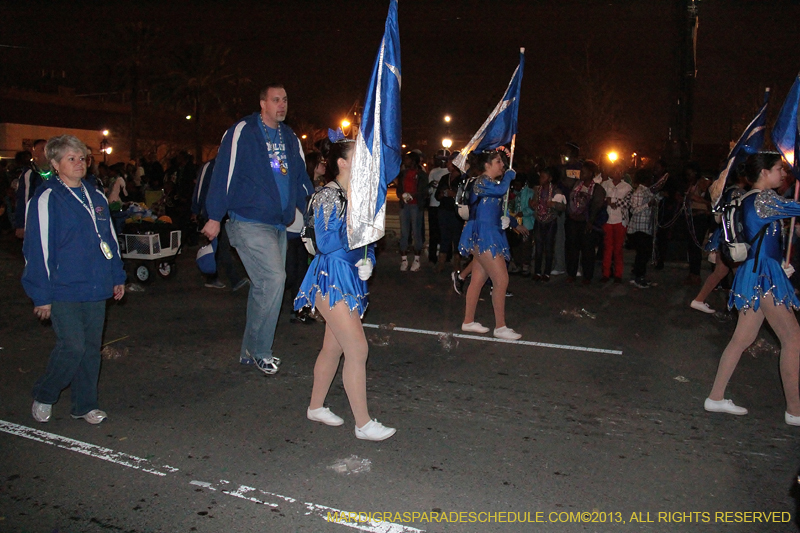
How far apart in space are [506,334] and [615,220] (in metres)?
4.49

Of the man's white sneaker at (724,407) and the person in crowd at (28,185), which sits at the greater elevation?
the person in crowd at (28,185)

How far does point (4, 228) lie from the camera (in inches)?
719

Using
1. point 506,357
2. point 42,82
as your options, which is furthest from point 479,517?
point 42,82

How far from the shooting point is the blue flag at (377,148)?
4.08 meters

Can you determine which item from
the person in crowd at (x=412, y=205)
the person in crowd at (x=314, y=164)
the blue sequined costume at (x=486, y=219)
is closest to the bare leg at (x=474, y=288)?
the blue sequined costume at (x=486, y=219)

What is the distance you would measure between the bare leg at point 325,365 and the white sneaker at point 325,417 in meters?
0.03

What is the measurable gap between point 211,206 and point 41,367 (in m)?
2.25

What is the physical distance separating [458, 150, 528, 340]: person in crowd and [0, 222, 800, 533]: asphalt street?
0.44m

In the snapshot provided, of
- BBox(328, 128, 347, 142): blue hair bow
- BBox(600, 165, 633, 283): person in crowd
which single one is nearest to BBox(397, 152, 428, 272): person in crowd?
BBox(600, 165, 633, 283): person in crowd

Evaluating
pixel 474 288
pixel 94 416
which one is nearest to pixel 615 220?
pixel 474 288

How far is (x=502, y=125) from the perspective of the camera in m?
7.72

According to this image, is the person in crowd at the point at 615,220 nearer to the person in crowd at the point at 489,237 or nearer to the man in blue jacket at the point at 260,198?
the person in crowd at the point at 489,237

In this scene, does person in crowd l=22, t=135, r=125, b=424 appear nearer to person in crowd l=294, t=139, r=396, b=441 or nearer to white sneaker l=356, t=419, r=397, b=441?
person in crowd l=294, t=139, r=396, b=441

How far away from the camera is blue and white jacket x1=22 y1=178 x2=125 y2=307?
429cm
